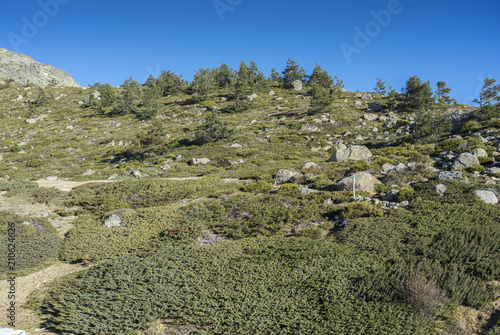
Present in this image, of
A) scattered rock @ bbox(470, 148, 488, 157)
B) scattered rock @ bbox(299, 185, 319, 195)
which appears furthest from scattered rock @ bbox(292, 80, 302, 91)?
scattered rock @ bbox(299, 185, 319, 195)

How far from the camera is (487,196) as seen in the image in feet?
40.8

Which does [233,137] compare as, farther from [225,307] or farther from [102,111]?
[102,111]

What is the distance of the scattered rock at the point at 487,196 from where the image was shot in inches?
482

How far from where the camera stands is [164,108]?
2653 inches

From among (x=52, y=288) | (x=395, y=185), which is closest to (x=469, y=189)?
(x=395, y=185)

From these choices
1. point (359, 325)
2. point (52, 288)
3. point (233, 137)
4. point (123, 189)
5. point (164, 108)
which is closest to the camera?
point (359, 325)

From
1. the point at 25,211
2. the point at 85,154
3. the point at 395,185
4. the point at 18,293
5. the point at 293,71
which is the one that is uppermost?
the point at 293,71

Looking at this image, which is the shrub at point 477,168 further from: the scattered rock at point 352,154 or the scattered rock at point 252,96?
the scattered rock at point 252,96

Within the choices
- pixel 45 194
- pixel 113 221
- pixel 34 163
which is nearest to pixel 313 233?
pixel 113 221

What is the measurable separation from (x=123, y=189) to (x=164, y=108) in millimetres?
52476

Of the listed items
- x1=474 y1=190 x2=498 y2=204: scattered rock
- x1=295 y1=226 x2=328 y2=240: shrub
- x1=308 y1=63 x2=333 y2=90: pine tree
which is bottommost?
x1=295 y1=226 x2=328 y2=240: shrub

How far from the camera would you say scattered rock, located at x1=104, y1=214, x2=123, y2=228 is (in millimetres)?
14375

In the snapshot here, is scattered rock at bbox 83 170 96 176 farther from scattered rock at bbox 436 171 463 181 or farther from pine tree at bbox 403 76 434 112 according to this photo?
pine tree at bbox 403 76 434 112

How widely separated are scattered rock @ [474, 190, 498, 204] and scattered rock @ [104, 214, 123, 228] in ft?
63.8
